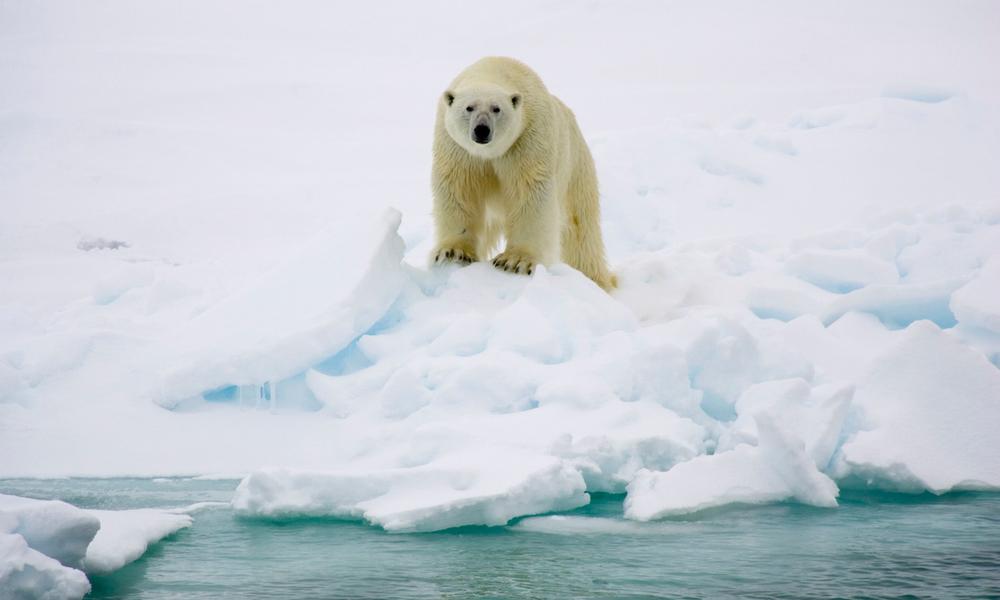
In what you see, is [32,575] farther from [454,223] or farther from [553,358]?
[454,223]

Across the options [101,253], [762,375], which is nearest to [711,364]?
[762,375]

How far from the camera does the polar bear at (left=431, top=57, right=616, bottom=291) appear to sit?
16.5 feet

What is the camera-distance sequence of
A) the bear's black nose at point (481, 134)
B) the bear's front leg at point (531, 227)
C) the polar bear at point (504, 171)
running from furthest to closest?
the bear's front leg at point (531, 227), the polar bear at point (504, 171), the bear's black nose at point (481, 134)

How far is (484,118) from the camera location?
482cm

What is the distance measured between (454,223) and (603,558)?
2792 mm

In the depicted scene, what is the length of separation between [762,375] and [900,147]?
304 inches

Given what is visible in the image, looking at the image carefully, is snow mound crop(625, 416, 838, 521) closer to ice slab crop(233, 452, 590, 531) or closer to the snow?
ice slab crop(233, 452, 590, 531)

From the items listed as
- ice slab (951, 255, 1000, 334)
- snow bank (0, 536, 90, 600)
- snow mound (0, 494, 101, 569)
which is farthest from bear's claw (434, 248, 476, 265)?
snow bank (0, 536, 90, 600)

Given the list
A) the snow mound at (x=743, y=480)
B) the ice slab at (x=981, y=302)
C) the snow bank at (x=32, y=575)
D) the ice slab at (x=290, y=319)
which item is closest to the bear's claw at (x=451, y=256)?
the ice slab at (x=290, y=319)

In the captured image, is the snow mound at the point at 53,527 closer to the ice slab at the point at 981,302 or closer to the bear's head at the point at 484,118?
the bear's head at the point at 484,118

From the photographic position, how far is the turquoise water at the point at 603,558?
2.59 m

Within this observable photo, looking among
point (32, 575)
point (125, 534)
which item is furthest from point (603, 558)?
point (32, 575)

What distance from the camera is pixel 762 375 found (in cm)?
431

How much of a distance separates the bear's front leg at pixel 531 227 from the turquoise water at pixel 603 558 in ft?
6.48
